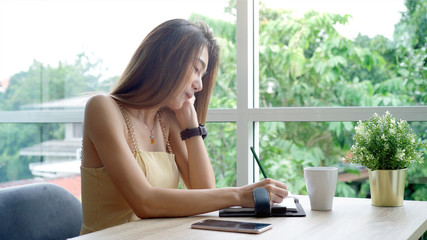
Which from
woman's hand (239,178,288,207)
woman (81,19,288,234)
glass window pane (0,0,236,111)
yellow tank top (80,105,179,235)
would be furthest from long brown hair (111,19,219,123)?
glass window pane (0,0,236,111)

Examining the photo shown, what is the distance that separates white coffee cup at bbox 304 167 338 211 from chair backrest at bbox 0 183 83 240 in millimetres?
829

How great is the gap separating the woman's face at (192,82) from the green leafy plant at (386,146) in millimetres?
617

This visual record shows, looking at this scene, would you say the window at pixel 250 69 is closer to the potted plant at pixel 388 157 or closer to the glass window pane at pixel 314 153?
the glass window pane at pixel 314 153

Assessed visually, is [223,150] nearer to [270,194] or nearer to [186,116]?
[186,116]

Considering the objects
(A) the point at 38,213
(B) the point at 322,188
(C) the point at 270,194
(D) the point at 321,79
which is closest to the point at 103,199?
(A) the point at 38,213

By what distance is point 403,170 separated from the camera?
1.64m

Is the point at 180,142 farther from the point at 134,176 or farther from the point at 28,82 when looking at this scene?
the point at 28,82

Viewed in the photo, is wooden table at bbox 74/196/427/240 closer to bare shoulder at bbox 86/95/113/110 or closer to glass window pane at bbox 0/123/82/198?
bare shoulder at bbox 86/95/113/110

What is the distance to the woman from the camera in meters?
1.52

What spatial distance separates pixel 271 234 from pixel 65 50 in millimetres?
2344

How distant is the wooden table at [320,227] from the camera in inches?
47.7

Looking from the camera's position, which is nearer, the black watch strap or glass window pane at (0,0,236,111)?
the black watch strap

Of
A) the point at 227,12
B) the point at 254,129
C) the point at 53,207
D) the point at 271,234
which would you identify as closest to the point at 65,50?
the point at 227,12

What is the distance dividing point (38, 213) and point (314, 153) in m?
1.37
